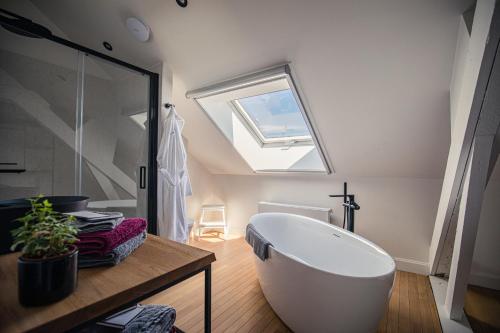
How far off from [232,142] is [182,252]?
7.58 feet

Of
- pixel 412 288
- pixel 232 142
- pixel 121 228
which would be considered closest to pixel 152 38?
pixel 232 142

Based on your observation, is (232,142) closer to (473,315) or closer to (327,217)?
(327,217)

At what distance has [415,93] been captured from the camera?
5.73ft

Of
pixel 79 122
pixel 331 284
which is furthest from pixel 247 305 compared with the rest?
pixel 79 122

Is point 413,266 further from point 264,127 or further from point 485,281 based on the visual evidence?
point 264,127

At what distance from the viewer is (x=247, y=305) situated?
6.34ft

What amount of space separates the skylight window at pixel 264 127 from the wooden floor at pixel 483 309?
1.72 m

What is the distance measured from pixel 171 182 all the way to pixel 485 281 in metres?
3.24

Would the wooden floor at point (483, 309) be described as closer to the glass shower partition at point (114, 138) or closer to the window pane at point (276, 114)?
the window pane at point (276, 114)

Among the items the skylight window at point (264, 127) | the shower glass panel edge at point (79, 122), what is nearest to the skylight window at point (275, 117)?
the skylight window at point (264, 127)

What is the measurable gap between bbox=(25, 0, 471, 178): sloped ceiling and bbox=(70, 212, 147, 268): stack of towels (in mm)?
1593

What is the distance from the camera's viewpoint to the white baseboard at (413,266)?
2.47 metres

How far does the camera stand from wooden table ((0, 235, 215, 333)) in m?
0.48

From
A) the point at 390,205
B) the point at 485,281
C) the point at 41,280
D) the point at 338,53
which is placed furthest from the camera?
the point at 390,205
